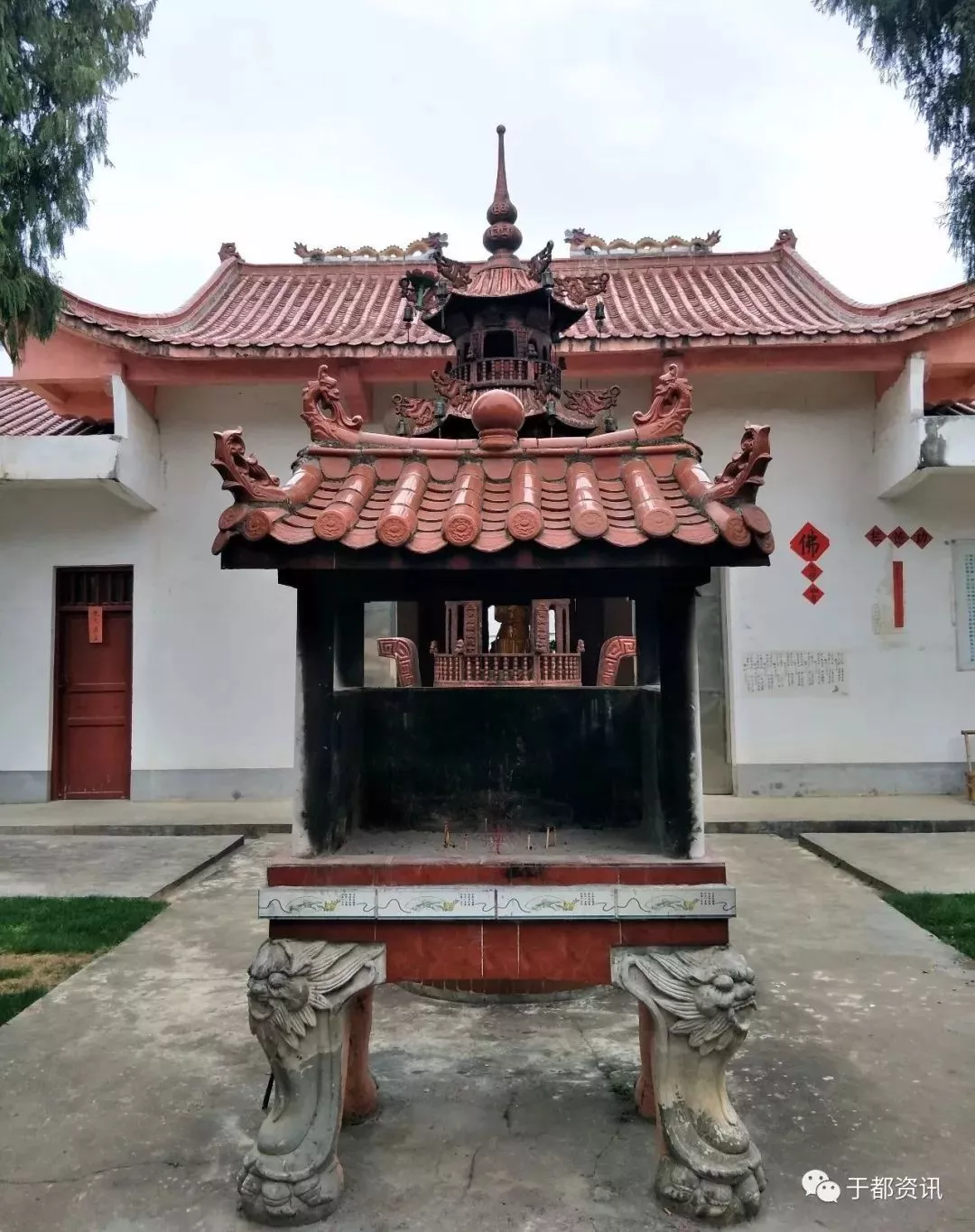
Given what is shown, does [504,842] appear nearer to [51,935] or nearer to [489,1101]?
[489,1101]

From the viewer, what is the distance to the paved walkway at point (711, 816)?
789cm

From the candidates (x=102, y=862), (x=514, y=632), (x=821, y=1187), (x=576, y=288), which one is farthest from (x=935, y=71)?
(x=102, y=862)

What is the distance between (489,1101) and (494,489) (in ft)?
7.18

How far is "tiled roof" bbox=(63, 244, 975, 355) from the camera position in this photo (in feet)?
27.4

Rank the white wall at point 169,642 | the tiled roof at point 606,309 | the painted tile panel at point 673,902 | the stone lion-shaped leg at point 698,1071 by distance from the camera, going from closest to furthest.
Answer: the stone lion-shaped leg at point 698,1071 < the painted tile panel at point 673,902 < the tiled roof at point 606,309 < the white wall at point 169,642

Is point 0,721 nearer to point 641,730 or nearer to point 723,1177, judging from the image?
point 641,730

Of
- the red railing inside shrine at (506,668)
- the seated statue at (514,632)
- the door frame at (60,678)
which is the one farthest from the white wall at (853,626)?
the door frame at (60,678)

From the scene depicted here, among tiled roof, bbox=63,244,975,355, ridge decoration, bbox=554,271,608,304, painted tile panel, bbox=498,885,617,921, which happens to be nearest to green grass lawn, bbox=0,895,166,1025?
painted tile panel, bbox=498,885,617,921

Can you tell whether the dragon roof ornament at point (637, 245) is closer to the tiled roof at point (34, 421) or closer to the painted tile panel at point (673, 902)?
the tiled roof at point (34, 421)

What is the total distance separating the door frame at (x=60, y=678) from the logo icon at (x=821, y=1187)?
8.18 meters

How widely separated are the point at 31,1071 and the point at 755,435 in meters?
3.53

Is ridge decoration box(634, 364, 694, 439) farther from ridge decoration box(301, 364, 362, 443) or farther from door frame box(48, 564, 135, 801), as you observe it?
door frame box(48, 564, 135, 801)

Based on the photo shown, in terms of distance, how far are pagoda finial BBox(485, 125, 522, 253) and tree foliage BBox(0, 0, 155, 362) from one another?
9.55ft

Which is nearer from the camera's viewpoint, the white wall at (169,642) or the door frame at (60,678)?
the white wall at (169,642)
